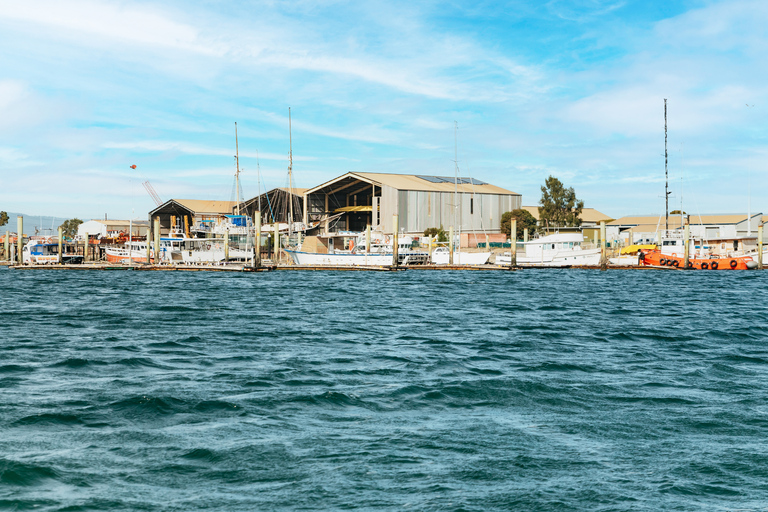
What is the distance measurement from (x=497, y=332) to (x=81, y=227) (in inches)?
3816

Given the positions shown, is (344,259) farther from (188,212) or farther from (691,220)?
(691,220)

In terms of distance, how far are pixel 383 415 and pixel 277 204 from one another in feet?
271

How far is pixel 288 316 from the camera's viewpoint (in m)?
23.7

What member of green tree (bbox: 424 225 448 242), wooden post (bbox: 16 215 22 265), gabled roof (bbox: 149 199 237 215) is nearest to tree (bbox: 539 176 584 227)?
green tree (bbox: 424 225 448 242)

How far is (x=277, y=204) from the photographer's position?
297 ft

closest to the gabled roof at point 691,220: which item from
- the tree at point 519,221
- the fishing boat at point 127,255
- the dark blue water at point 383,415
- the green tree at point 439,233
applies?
the tree at point 519,221

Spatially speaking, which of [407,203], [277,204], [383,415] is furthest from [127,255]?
[383,415]

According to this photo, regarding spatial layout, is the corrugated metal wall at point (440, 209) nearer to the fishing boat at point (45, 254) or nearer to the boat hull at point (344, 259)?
the boat hull at point (344, 259)

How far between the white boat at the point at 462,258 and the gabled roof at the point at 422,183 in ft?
40.2

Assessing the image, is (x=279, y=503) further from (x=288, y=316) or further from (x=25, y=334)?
(x=288, y=316)

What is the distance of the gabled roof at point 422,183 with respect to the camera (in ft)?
260

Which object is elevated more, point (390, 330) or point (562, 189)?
point (562, 189)

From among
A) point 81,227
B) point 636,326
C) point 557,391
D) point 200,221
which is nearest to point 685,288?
point 636,326

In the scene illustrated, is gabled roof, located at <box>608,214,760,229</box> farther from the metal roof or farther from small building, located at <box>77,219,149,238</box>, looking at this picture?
small building, located at <box>77,219,149,238</box>
